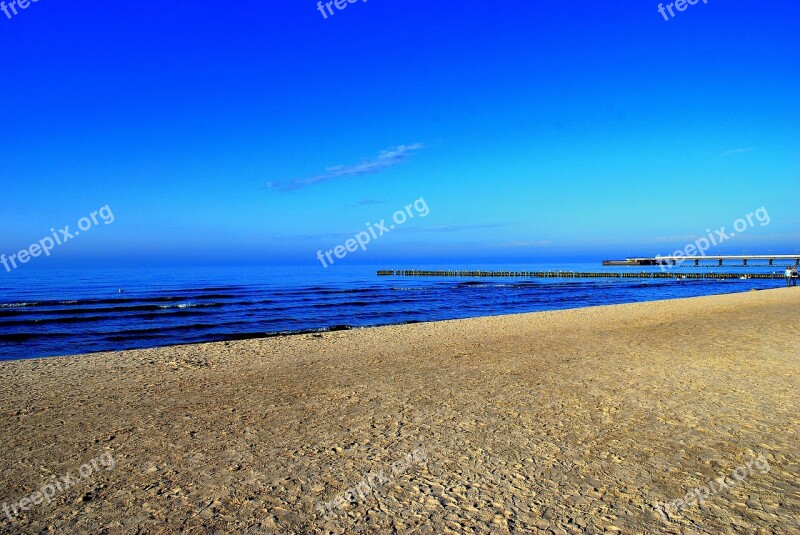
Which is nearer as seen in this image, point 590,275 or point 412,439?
point 412,439

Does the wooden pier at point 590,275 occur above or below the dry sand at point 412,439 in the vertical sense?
below

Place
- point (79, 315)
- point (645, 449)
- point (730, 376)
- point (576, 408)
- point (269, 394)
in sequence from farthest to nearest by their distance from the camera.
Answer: point (79, 315), point (730, 376), point (269, 394), point (576, 408), point (645, 449)

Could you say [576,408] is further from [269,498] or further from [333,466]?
[269,498]

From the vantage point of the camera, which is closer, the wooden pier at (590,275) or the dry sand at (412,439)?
the dry sand at (412,439)

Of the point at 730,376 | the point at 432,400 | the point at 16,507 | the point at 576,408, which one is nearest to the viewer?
the point at 16,507

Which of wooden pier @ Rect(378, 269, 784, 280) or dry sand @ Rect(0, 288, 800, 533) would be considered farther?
wooden pier @ Rect(378, 269, 784, 280)

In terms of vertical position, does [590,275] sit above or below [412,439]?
below

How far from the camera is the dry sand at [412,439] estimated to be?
4.05m

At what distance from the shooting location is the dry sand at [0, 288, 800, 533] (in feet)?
13.3

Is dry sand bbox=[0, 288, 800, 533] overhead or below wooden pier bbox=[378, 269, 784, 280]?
overhead

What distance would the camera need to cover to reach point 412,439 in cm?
575

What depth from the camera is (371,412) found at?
6.92 meters

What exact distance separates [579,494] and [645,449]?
148 centimetres

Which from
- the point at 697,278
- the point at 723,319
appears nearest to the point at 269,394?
the point at 723,319
